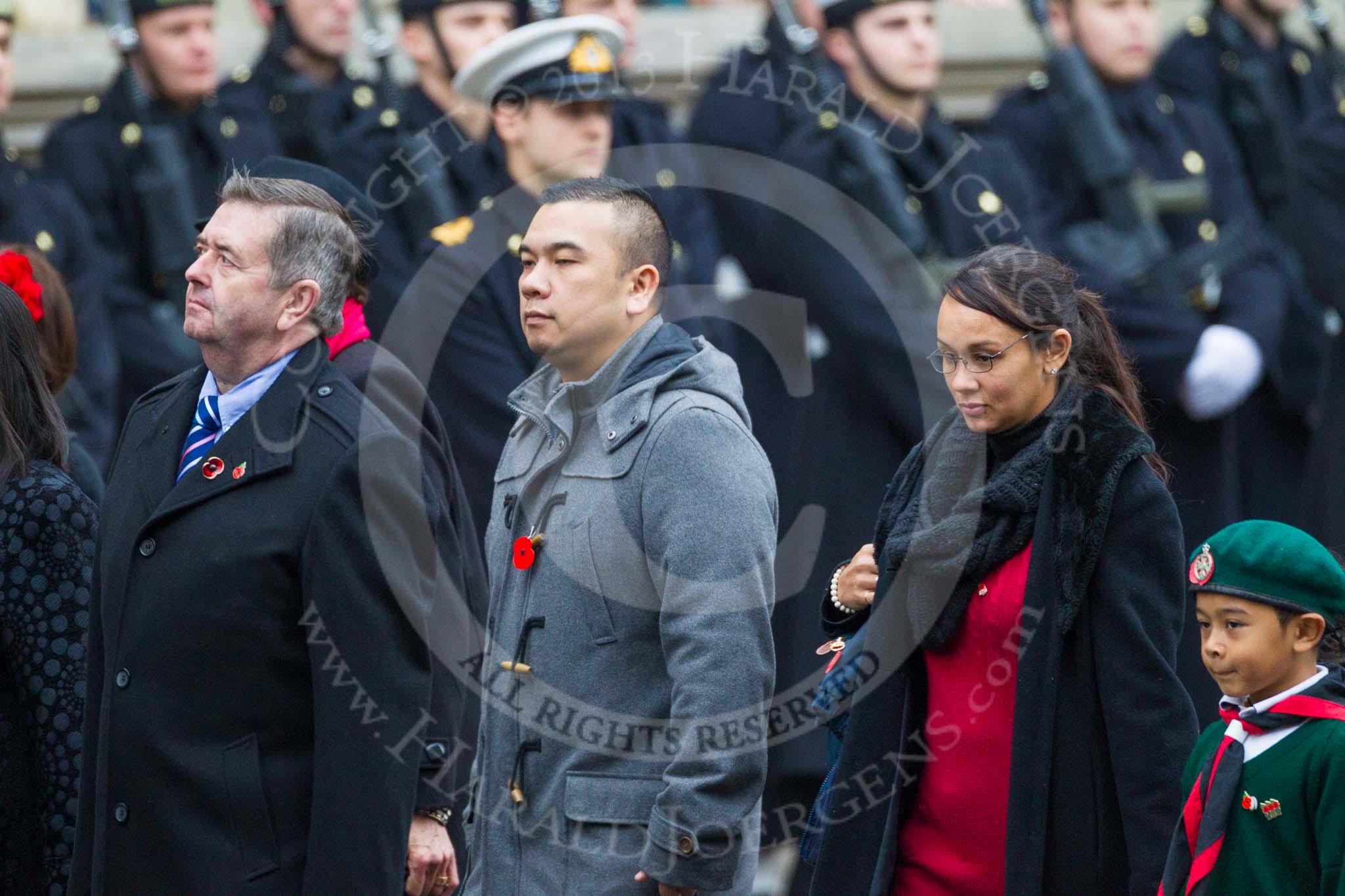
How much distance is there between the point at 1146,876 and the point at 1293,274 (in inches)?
163

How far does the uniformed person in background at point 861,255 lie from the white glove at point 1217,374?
65cm

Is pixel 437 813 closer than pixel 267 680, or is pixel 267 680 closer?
pixel 267 680

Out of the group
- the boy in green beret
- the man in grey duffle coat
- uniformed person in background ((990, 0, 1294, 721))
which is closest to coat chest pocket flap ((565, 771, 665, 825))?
the man in grey duffle coat

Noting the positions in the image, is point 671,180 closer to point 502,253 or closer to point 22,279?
point 502,253

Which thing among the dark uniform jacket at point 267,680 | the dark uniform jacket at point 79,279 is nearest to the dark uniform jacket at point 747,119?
the dark uniform jacket at point 79,279

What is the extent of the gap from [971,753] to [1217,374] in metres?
3.08

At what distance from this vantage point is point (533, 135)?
575cm

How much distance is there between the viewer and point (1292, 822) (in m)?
3.24

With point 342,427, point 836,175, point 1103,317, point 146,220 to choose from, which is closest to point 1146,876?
point 1103,317

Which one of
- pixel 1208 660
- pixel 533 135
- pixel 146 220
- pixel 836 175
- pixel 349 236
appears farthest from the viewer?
pixel 146 220

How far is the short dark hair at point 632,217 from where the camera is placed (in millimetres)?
A: 3758

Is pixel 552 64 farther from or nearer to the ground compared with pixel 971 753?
farther from the ground

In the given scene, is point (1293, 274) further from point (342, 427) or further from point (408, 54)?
point (342, 427)

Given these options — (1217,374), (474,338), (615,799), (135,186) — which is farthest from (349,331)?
(1217,374)
